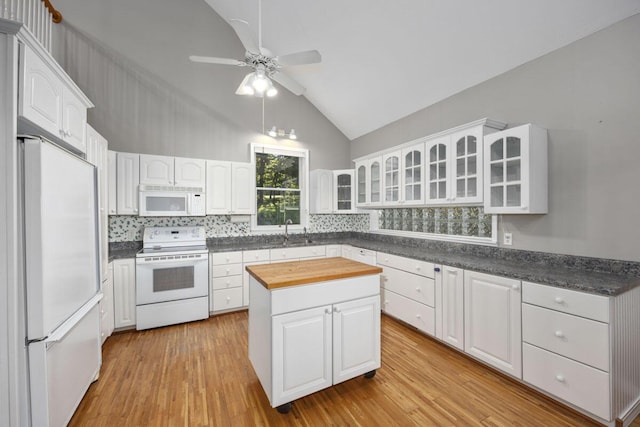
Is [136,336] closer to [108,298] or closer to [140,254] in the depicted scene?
[108,298]

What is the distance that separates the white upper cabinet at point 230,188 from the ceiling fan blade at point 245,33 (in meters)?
2.08

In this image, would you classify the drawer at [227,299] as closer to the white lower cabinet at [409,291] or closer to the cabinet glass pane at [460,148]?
the white lower cabinet at [409,291]

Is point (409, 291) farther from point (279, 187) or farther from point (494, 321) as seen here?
point (279, 187)

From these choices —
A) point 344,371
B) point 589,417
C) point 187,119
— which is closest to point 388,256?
point 344,371

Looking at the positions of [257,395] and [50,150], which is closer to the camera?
[50,150]

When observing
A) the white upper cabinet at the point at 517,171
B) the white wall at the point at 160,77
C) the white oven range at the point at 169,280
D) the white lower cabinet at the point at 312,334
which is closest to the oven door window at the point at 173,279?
the white oven range at the point at 169,280

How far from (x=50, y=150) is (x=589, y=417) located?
3.70 metres

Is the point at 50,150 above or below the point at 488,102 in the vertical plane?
below

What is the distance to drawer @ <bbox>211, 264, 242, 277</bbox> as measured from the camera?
3.58 metres

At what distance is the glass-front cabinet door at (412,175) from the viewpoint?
331 cm

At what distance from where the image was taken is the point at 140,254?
3170mm

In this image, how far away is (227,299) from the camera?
12.0ft

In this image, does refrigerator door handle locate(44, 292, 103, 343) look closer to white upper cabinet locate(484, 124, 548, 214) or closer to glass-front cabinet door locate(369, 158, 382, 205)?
white upper cabinet locate(484, 124, 548, 214)

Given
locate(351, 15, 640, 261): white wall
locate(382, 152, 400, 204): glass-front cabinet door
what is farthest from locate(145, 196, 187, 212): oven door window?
locate(351, 15, 640, 261): white wall
